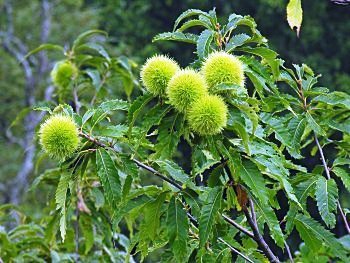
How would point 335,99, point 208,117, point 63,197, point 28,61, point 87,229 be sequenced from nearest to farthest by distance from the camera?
point 208,117, point 63,197, point 335,99, point 87,229, point 28,61

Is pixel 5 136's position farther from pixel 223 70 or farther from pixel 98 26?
pixel 223 70

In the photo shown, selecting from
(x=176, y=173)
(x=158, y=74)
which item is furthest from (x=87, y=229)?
(x=158, y=74)

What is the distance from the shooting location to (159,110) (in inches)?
35.7

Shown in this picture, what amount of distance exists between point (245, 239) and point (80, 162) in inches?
15.0

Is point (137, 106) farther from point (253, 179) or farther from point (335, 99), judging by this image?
point (335, 99)

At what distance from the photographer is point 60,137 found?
0.91 m

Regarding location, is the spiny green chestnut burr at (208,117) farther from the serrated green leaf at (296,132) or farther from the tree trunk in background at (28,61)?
the tree trunk in background at (28,61)

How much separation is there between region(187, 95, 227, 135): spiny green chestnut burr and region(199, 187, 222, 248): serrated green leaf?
0.10m

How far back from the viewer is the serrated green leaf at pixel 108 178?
3.03 feet

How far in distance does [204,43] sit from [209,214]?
26cm

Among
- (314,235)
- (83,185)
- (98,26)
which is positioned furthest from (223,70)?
(98,26)

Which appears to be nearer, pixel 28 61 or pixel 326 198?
pixel 326 198

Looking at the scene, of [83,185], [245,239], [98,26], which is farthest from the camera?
[98,26]

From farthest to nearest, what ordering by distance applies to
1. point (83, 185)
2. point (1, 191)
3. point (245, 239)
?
point (1, 191) < point (83, 185) < point (245, 239)
